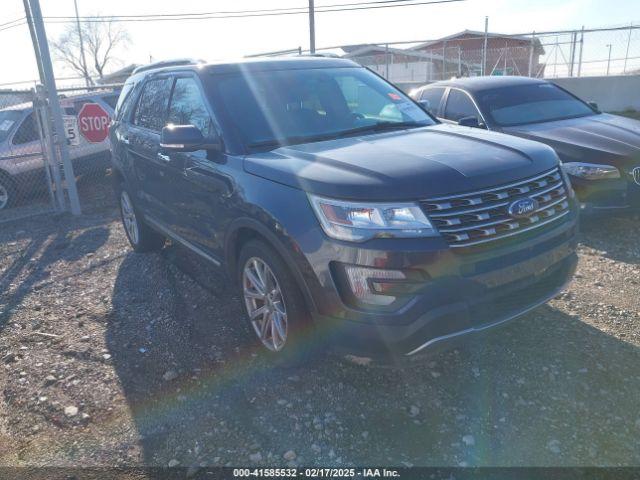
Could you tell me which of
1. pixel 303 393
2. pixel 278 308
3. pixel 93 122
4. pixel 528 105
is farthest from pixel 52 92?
pixel 303 393

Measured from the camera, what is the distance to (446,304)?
265cm

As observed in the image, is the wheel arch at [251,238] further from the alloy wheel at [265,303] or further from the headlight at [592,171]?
the headlight at [592,171]

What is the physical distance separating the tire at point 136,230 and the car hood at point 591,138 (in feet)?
13.6

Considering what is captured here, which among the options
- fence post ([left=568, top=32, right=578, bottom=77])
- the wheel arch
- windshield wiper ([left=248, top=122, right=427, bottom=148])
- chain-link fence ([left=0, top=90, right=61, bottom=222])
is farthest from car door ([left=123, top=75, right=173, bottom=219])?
fence post ([left=568, top=32, right=578, bottom=77])

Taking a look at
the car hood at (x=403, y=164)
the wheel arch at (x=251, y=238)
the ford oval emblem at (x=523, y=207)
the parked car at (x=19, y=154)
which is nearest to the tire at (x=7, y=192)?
the parked car at (x=19, y=154)

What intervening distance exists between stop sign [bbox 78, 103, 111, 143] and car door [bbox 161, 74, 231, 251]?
6250mm

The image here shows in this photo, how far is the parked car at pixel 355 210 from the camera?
2656mm

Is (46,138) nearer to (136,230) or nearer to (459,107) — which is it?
(136,230)

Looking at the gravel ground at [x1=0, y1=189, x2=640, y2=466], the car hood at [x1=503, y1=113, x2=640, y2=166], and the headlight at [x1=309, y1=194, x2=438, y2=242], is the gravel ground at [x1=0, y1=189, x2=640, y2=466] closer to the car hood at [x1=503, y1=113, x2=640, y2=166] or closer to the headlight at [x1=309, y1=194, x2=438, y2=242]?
the headlight at [x1=309, y1=194, x2=438, y2=242]

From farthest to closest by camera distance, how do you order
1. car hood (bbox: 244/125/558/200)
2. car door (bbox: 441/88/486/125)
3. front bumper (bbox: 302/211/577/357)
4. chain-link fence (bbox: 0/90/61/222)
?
chain-link fence (bbox: 0/90/61/222) → car door (bbox: 441/88/486/125) → car hood (bbox: 244/125/558/200) → front bumper (bbox: 302/211/577/357)

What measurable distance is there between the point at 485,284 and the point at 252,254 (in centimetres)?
143

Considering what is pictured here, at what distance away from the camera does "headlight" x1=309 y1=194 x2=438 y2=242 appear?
265cm

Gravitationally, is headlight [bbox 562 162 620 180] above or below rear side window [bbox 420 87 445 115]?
below

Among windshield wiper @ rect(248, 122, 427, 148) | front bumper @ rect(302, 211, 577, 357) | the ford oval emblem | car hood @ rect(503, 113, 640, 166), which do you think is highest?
windshield wiper @ rect(248, 122, 427, 148)
